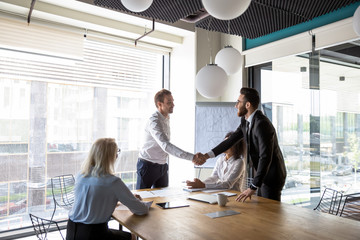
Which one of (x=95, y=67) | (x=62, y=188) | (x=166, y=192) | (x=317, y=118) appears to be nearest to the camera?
(x=166, y=192)

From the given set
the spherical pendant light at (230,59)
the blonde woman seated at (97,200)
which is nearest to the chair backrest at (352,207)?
the spherical pendant light at (230,59)

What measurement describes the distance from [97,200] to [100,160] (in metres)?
0.25

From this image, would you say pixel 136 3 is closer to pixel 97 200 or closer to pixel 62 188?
pixel 97 200

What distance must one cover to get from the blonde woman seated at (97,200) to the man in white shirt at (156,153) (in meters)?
1.18

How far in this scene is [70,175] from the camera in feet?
13.3

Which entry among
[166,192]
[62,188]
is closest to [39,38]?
[62,188]

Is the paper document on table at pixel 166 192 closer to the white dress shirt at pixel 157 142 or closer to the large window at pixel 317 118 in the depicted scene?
the white dress shirt at pixel 157 142

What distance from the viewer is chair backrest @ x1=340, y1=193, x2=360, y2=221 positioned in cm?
317

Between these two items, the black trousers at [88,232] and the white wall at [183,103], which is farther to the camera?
the white wall at [183,103]

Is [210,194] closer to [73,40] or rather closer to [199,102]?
[199,102]

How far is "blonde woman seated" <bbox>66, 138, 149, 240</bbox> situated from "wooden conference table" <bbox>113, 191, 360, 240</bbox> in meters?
0.10

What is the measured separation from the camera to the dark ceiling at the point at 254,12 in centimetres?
281

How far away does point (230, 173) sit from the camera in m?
2.78

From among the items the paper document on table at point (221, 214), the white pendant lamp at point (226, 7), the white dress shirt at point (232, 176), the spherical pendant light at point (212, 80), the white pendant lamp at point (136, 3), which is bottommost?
the paper document on table at point (221, 214)
